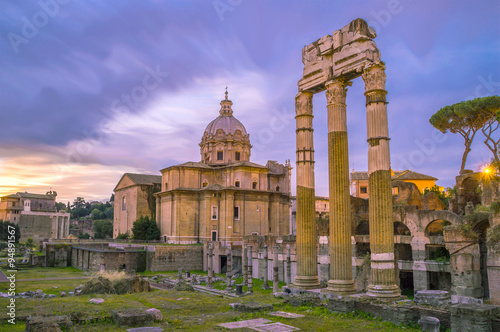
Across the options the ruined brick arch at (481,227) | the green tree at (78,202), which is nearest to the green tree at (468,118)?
the ruined brick arch at (481,227)

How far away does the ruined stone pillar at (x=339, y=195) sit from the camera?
11717mm

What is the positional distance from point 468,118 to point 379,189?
2544cm

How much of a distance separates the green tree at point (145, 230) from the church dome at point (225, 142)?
32.4 feet

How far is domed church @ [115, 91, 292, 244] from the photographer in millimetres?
42406

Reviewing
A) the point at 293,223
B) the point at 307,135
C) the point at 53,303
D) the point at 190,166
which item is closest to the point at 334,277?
the point at 307,135

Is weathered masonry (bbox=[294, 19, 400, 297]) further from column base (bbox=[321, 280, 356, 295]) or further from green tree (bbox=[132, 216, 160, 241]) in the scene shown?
green tree (bbox=[132, 216, 160, 241])

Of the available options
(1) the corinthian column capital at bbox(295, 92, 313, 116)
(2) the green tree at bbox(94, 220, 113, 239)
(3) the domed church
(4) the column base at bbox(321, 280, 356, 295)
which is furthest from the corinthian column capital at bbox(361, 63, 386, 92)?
(2) the green tree at bbox(94, 220, 113, 239)

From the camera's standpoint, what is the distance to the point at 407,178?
45.0m

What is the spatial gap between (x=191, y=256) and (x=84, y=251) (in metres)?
9.10

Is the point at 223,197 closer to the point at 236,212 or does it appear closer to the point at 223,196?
the point at 223,196

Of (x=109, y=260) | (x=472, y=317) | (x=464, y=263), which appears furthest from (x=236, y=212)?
(x=472, y=317)

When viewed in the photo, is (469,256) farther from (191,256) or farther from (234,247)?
(191,256)

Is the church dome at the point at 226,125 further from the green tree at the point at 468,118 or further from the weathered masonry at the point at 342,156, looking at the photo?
the weathered masonry at the point at 342,156

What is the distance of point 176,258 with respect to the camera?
120 ft
